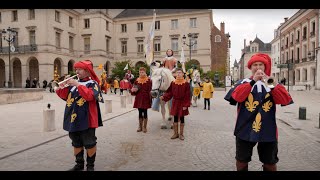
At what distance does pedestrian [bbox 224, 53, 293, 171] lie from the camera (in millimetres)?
3314

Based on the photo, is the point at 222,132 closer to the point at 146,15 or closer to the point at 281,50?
the point at 146,15

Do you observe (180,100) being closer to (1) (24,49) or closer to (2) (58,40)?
(2) (58,40)

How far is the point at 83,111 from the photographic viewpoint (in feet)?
14.1

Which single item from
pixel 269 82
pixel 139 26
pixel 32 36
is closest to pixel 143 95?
pixel 269 82

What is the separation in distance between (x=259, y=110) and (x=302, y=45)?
51580 mm

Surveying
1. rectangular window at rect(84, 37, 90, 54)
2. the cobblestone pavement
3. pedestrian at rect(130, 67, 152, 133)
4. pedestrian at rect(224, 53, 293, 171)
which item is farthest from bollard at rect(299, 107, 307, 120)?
rectangular window at rect(84, 37, 90, 54)

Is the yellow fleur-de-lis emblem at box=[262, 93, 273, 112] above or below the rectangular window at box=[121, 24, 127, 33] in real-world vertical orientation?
below

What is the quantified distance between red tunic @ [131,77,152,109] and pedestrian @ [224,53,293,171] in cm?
446

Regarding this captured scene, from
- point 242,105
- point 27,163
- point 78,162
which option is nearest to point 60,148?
point 27,163

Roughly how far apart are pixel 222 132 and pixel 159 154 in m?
3.00

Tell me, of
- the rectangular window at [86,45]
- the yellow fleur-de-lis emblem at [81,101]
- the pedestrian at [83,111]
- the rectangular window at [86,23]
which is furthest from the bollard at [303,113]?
the rectangular window at [86,23]

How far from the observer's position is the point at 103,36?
46.5m

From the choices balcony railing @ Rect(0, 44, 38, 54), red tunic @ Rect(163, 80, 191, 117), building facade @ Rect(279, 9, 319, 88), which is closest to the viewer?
red tunic @ Rect(163, 80, 191, 117)

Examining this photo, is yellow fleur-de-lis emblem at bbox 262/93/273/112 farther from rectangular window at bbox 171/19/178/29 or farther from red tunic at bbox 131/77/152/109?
rectangular window at bbox 171/19/178/29
